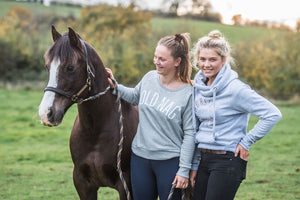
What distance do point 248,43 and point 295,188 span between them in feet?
60.2

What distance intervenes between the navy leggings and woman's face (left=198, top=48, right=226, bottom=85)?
0.75 metres

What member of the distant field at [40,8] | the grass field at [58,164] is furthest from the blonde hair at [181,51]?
the distant field at [40,8]

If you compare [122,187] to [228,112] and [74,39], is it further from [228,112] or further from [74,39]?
[74,39]

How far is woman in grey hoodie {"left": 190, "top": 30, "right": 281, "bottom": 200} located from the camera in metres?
2.45

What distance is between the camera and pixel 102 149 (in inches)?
122

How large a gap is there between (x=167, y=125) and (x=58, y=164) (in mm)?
5154

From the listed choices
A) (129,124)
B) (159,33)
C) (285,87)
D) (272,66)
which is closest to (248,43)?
(272,66)

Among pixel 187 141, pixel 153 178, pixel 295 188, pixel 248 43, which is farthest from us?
pixel 248 43

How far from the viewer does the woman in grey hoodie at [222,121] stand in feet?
8.03

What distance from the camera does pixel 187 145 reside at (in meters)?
2.67

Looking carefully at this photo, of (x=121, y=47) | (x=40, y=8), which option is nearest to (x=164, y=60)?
(x=121, y=47)

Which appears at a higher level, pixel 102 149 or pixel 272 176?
pixel 102 149

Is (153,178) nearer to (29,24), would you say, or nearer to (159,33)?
(159,33)

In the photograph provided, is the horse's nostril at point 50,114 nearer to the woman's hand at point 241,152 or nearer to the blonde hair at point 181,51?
the blonde hair at point 181,51
